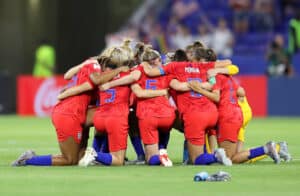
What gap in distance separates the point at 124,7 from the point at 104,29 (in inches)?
42.5

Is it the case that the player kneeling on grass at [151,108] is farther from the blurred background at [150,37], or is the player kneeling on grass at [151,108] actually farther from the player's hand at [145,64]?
the blurred background at [150,37]

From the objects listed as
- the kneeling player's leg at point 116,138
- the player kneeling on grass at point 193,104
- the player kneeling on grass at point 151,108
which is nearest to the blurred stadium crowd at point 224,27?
the player kneeling on grass at point 193,104

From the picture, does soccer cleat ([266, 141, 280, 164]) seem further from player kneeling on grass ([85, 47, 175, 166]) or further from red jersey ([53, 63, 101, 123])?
red jersey ([53, 63, 101, 123])

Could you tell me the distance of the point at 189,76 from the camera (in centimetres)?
1338

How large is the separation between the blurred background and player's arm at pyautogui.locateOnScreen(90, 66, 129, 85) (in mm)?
15129

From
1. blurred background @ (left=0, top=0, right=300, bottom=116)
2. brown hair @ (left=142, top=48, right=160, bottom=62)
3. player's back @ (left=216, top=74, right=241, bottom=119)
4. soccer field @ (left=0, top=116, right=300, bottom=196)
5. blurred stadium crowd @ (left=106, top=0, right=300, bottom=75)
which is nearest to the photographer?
soccer field @ (left=0, top=116, right=300, bottom=196)

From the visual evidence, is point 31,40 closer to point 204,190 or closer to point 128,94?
point 128,94

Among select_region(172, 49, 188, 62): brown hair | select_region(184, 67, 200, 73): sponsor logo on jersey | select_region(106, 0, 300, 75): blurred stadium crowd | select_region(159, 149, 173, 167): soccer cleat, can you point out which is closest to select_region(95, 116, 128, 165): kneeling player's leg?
select_region(159, 149, 173, 167): soccer cleat

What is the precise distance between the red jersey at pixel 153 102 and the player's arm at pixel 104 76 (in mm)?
248

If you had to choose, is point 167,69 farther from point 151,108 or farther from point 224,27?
point 224,27

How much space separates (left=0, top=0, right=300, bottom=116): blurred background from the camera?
95.4 ft

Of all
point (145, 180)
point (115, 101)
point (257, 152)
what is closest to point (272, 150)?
Answer: point (257, 152)

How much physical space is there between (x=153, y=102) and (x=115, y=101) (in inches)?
20.5

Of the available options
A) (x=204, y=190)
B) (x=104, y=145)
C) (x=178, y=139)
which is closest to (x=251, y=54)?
(x=178, y=139)
